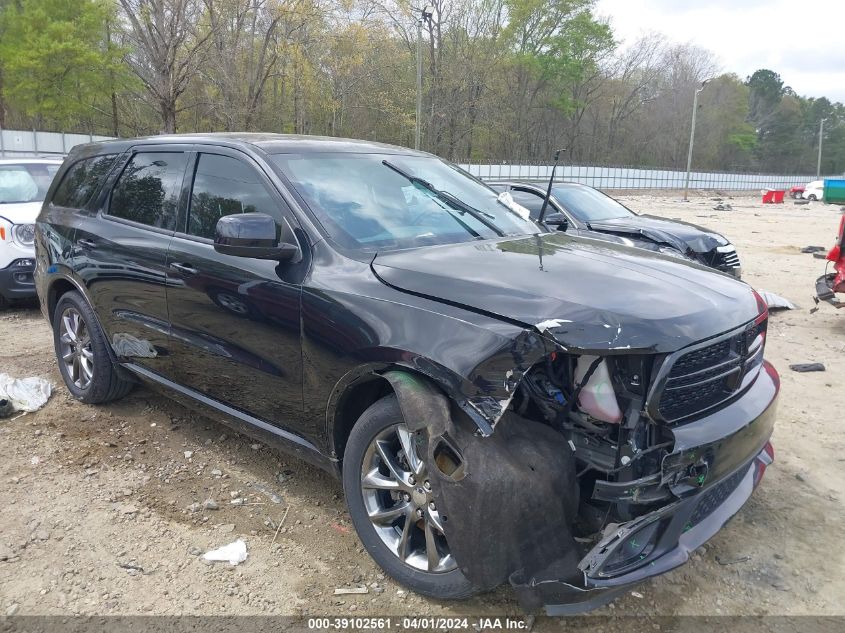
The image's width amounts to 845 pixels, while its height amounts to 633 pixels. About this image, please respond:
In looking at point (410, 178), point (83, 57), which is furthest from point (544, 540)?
point (83, 57)

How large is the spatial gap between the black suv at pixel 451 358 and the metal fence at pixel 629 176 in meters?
41.3

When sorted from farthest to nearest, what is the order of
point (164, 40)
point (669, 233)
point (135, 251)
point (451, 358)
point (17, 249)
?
point (164, 40)
point (669, 233)
point (17, 249)
point (135, 251)
point (451, 358)

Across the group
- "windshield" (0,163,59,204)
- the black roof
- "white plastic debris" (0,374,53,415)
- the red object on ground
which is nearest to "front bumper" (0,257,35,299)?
"windshield" (0,163,59,204)

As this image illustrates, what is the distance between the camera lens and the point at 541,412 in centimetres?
249

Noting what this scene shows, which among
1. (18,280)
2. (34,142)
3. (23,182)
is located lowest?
(18,280)

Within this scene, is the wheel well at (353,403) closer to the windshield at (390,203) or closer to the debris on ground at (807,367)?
the windshield at (390,203)

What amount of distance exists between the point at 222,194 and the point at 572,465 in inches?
94.1

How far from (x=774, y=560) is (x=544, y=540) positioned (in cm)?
148

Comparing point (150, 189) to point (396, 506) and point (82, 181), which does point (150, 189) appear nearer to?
point (82, 181)

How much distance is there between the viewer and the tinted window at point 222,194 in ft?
11.0

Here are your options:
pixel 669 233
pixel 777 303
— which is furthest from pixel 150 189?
pixel 777 303

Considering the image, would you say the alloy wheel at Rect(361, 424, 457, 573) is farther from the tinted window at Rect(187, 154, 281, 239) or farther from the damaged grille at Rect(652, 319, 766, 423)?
the tinted window at Rect(187, 154, 281, 239)

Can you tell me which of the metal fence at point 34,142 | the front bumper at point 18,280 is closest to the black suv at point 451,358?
the front bumper at point 18,280

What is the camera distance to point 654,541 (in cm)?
235
